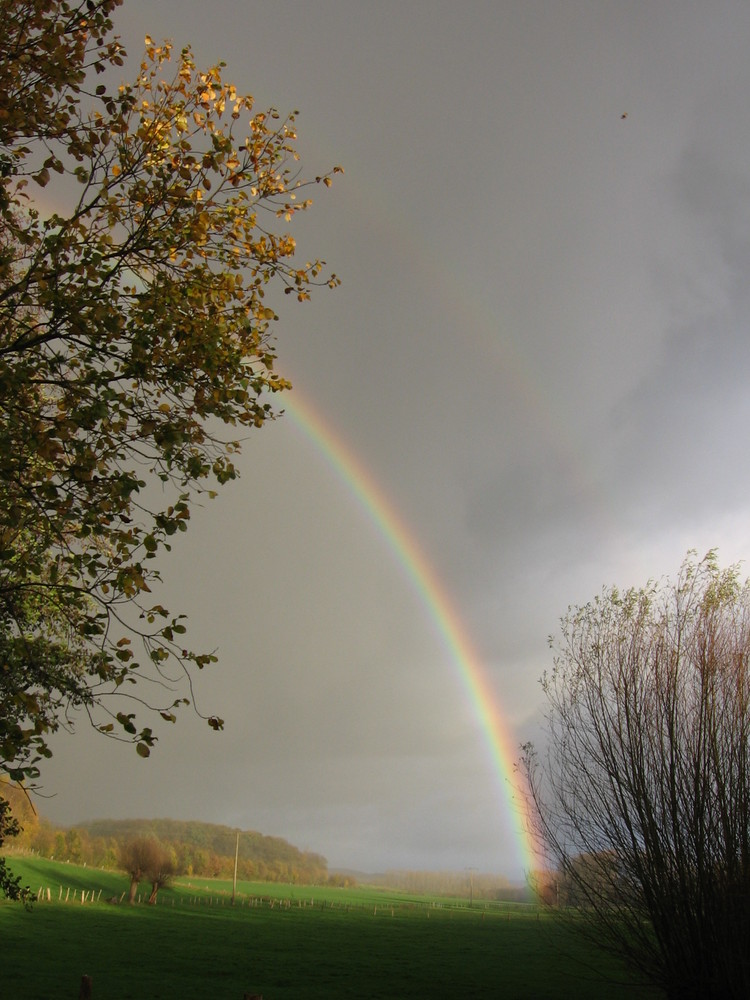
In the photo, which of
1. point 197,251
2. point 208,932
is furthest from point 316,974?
point 197,251

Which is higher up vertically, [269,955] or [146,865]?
[146,865]

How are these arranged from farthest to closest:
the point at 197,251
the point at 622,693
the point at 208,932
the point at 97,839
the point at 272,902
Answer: the point at 97,839 < the point at 272,902 < the point at 208,932 < the point at 622,693 < the point at 197,251

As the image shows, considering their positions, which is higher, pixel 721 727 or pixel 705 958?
pixel 721 727

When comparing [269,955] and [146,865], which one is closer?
[269,955]

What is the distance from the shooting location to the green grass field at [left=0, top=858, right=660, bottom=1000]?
39.2m

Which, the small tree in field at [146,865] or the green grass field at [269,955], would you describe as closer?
the green grass field at [269,955]

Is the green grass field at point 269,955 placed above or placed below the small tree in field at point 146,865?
below

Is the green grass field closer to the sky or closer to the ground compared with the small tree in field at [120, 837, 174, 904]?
closer to the ground

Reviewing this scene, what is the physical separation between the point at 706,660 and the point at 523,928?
301ft

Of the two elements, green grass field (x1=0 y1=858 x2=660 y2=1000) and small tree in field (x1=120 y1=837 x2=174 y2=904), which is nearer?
green grass field (x1=0 y1=858 x2=660 y2=1000)

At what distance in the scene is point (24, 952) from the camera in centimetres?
4875

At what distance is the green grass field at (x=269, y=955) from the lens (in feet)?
129

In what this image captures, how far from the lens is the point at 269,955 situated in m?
57.2

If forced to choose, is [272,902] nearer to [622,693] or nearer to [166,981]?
[166,981]
